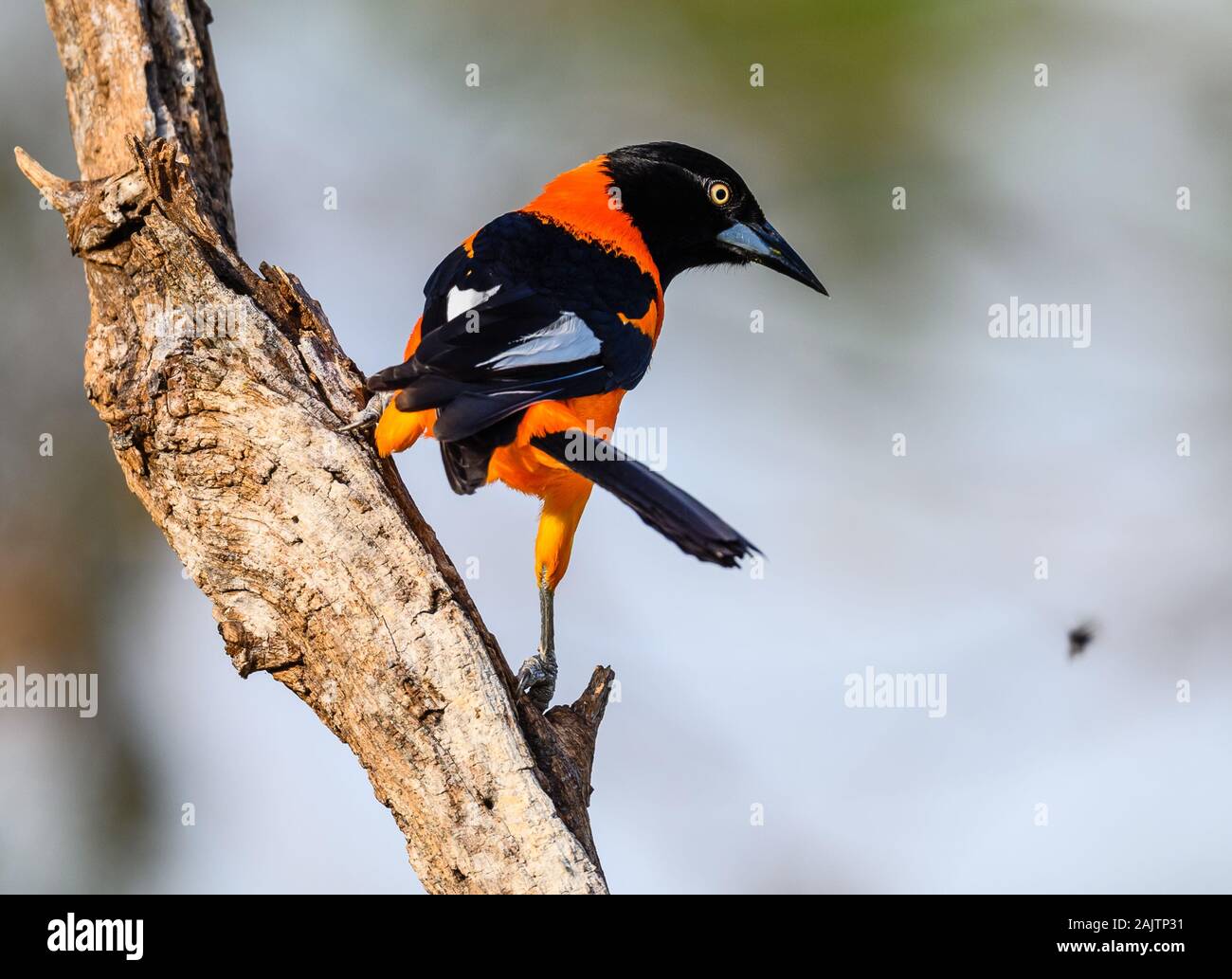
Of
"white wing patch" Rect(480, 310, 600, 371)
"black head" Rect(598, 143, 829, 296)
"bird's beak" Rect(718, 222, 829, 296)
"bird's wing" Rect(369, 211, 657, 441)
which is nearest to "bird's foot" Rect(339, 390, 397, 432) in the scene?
"bird's wing" Rect(369, 211, 657, 441)

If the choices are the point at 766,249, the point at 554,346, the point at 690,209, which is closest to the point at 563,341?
the point at 554,346

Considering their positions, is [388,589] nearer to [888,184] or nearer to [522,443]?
[522,443]

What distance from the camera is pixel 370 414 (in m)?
4.02

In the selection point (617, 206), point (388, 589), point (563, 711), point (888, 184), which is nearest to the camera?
point (388, 589)

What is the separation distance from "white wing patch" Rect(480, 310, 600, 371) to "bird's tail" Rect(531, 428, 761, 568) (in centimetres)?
28

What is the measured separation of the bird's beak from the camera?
5.88 meters

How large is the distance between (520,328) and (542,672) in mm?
1271

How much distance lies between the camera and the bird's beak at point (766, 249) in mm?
5879

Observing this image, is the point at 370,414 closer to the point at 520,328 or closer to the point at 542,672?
the point at 520,328

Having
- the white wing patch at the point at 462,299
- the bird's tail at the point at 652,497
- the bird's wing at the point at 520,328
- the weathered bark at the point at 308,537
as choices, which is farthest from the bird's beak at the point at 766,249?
the weathered bark at the point at 308,537

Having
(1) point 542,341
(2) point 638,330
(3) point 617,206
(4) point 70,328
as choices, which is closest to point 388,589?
(1) point 542,341

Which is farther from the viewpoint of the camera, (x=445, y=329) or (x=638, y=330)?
(x=638, y=330)

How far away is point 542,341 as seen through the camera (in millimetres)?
4293
